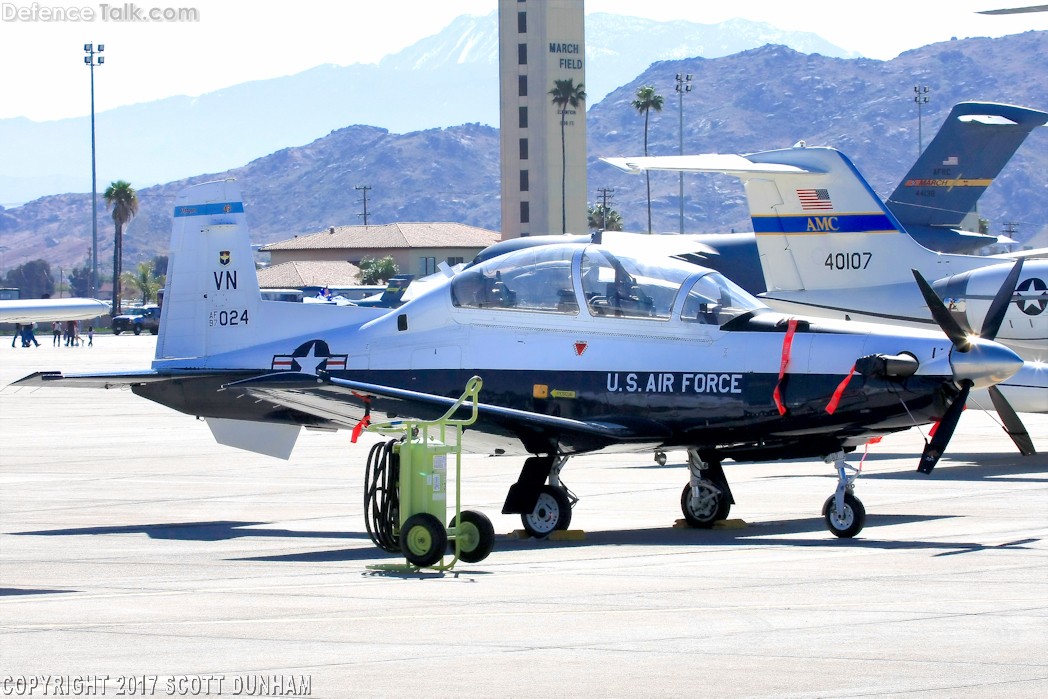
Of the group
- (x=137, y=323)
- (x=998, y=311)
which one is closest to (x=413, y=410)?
(x=998, y=311)

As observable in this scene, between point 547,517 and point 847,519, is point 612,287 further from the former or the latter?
point 847,519

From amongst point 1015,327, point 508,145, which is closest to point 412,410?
point 1015,327

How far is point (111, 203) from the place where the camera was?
368 ft

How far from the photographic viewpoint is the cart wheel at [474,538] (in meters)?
10.6

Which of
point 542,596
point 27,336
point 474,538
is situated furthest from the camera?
point 27,336

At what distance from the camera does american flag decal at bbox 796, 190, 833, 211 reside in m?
21.5

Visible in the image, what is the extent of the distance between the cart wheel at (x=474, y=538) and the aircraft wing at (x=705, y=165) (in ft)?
27.4

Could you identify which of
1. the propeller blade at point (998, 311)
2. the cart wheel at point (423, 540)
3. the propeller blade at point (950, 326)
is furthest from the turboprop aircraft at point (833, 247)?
the cart wheel at point (423, 540)

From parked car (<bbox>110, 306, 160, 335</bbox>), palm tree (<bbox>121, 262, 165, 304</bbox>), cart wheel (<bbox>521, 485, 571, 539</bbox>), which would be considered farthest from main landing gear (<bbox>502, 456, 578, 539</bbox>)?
palm tree (<bbox>121, 262, 165, 304</bbox>)

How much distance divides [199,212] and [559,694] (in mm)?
10171

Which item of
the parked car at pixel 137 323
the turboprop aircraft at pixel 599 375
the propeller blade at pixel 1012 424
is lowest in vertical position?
the propeller blade at pixel 1012 424

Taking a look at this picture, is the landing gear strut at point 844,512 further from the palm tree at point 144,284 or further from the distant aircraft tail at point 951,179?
the palm tree at point 144,284

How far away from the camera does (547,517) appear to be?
12.2 meters

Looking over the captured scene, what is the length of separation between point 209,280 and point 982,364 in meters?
8.11
